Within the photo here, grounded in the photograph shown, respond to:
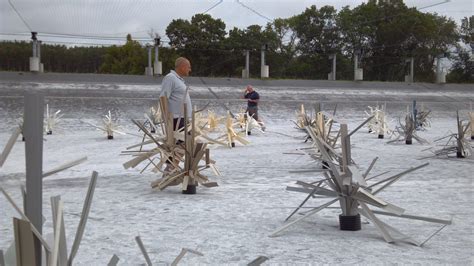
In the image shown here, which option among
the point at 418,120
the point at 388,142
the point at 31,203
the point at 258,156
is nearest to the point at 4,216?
the point at 31,203

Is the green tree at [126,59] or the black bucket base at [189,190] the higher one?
the green tree at [126,59]

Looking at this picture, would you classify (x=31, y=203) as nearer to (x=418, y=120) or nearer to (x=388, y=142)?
(x=388, y=142)

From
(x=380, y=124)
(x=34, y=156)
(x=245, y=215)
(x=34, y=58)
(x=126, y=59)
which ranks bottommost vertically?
(x=245, y=215)

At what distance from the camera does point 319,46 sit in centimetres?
4050

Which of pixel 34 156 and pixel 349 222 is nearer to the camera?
pixel 34 156

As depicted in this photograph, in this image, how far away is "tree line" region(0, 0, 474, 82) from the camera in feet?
110

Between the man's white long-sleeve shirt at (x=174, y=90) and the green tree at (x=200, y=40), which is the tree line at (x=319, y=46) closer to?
the green tree at (x=200, y=40)

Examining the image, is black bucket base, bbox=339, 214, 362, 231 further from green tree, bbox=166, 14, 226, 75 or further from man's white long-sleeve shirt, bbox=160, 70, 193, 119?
green tree, bbox=166, 14, 226, 75

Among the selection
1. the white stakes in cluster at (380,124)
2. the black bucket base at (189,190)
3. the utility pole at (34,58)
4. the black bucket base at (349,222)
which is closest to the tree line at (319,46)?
the utility pole at (34,58)

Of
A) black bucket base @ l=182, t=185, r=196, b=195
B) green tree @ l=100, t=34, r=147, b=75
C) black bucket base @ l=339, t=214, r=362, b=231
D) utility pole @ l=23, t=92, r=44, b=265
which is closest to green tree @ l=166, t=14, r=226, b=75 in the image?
green tree @ l=100, t=34, r=147, b=75

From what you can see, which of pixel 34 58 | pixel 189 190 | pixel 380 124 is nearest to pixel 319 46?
pixel 34 58

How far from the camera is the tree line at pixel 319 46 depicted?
3366 cm

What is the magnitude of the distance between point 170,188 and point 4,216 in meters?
1.38

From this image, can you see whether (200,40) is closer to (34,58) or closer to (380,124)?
(34,58)
